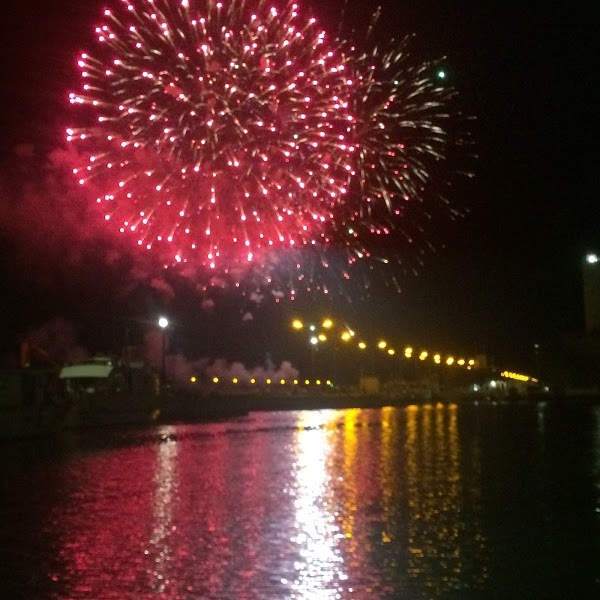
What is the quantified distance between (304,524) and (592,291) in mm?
77615

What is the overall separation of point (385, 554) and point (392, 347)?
79.5 meters

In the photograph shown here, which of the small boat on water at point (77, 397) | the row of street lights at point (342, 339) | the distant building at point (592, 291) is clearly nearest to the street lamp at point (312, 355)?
the row of street lights at point (342, 339)

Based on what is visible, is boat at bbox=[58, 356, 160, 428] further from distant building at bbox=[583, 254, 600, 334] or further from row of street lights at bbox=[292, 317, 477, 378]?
distant building at bbox=[583, 254, 600, 334]

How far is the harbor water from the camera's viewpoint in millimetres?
8102

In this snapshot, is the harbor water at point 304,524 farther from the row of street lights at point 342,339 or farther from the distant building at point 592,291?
the distant building at point 592,291

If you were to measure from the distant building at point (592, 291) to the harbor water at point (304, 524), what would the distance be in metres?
63.5

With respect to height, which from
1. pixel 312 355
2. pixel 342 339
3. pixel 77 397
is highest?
pixel 342 339

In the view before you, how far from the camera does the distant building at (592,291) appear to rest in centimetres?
8312

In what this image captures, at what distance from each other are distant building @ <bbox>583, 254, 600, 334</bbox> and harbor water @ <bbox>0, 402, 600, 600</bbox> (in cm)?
6350

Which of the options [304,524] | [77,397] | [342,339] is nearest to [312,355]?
[342,339]

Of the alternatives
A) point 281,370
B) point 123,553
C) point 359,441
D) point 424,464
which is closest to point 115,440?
point 359,441

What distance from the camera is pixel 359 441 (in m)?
24.8

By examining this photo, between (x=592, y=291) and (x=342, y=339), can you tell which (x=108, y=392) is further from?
(x=592, y=291)

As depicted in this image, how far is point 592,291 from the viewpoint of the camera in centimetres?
8494
